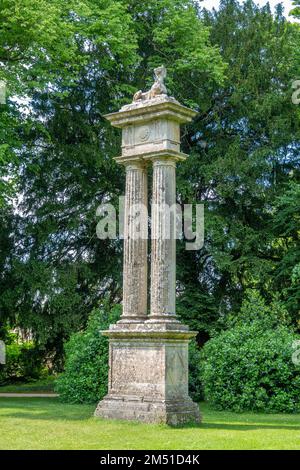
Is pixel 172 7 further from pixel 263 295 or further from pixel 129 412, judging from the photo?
pixel 129 412

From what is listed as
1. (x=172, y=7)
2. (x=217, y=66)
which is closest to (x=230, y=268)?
(x=217, y=66)

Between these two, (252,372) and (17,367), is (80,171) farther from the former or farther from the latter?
(252,372)

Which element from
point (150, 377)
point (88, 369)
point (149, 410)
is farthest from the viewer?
point (88, 369)

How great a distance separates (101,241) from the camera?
23.8 m

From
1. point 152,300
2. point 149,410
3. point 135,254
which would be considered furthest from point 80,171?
point 149,410

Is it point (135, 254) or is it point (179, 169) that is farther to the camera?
point (179, 169)

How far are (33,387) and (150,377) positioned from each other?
13106mm

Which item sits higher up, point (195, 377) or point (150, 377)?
point (150, 377)

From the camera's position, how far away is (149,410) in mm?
11594

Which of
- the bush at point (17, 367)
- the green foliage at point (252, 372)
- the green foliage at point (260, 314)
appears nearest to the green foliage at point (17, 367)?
the bush at point (17, 367)

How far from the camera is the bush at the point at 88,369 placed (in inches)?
661

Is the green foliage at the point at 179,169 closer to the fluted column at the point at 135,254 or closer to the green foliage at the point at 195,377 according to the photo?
the green foliage at the point at 195,377

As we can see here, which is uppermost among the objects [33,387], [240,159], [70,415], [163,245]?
[240,159]

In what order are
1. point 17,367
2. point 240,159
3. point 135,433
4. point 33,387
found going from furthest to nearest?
point 17,367 → point 33,387 → point 240,159 → point 135,433
